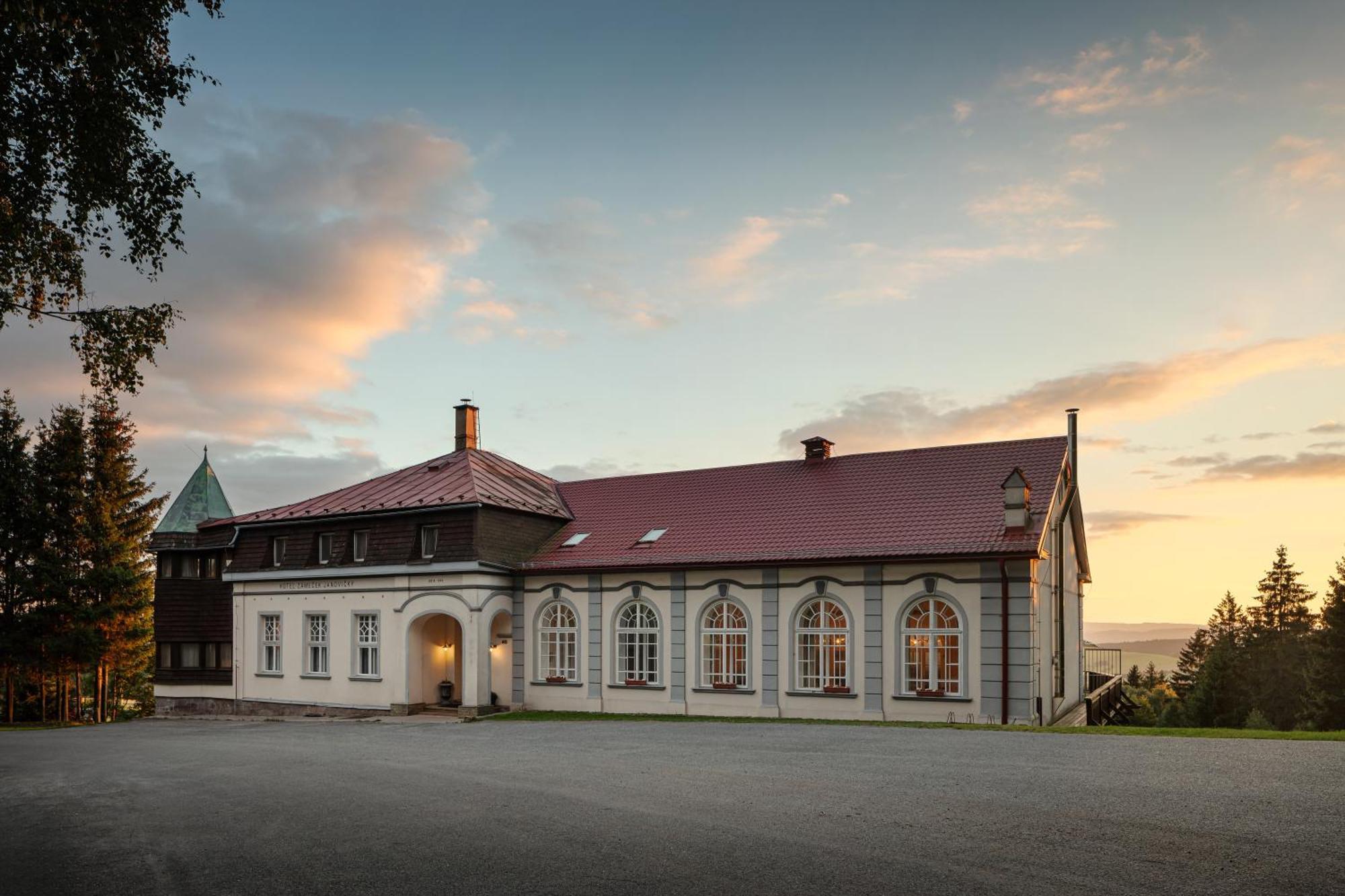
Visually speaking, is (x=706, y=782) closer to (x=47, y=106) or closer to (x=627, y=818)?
(x=627, y=818)

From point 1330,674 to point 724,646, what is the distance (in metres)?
38.5

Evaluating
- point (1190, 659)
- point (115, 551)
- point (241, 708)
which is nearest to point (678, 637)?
point (241, 708)

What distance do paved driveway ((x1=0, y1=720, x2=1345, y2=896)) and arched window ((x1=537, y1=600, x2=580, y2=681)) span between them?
1044 centimetres

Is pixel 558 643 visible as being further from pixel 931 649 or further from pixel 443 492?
pixel 931 649

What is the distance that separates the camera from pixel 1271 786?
11.4 meters

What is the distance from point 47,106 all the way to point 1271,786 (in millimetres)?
15955

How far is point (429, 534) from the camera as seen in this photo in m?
28.8

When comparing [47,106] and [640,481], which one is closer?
[47,106]

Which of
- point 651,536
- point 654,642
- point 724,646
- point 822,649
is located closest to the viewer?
point 822,649

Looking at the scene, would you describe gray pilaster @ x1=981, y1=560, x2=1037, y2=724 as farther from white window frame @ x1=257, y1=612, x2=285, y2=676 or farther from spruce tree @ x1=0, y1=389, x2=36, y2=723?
spruce tree @ x1=0, y1=389, x2=36, y2=723

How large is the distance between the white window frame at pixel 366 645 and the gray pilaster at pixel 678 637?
8.86m

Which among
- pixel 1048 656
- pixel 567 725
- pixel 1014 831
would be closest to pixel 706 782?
pixel 1014 831

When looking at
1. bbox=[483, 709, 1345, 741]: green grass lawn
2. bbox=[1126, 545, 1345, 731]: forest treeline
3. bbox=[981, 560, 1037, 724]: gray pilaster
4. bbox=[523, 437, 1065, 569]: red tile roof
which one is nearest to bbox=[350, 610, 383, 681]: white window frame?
bbox=[483, 709, 1345, 741]: green grass lawn

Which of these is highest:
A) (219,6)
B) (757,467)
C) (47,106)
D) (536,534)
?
(219,6)
